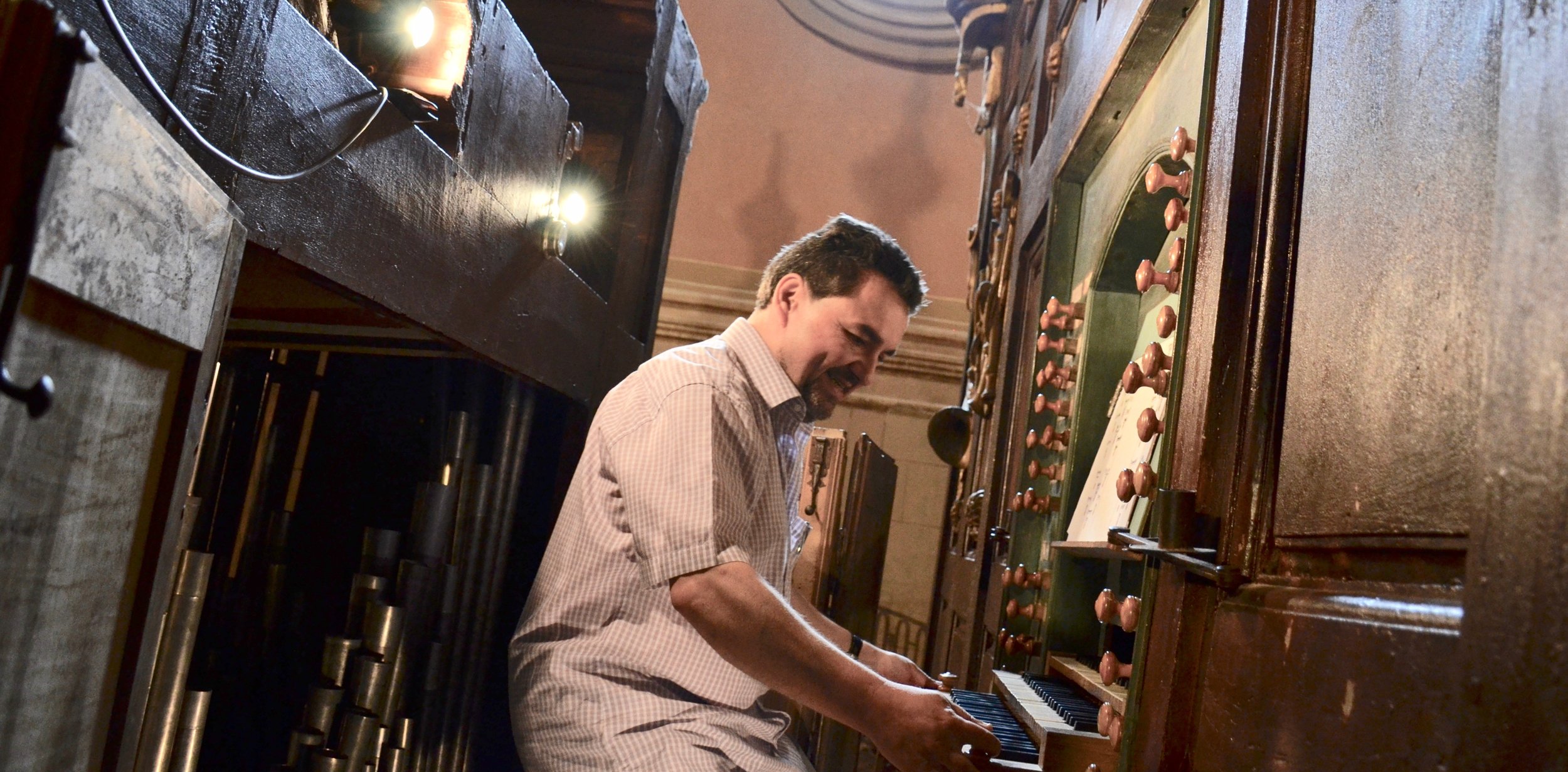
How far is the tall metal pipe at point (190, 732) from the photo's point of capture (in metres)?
2.44

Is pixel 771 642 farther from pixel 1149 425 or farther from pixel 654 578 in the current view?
pixel 1149 425

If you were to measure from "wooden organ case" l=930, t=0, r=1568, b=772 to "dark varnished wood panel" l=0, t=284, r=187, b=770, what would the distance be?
1125 mm

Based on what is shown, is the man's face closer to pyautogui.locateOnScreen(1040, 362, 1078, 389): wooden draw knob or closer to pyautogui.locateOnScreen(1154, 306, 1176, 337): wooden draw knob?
pyautogui.locateOnScreen(1040, 362, 1078, 389): wooden draw knob

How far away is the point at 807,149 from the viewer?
707 cm

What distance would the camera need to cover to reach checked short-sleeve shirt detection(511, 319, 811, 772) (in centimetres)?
204

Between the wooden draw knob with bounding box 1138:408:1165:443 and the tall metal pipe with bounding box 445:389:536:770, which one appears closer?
the wooden draw knob with bounding box 1138:408:1165:443

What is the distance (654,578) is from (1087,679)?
878 mm

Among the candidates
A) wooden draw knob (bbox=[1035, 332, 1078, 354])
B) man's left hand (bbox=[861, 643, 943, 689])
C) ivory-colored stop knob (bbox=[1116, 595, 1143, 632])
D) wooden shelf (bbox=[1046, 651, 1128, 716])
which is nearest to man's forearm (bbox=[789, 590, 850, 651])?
man's left hand (bbox=[861, 643, 943, 689])

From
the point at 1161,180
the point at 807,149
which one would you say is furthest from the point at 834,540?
the point at 807,149

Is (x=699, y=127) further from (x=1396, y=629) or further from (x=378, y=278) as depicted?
(x=1396, y=629)

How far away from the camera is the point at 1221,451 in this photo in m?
1.23

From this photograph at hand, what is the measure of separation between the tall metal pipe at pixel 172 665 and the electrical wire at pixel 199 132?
3.89ft

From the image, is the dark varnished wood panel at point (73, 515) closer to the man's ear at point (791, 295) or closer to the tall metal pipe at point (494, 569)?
the man's ear at point (791, 295)

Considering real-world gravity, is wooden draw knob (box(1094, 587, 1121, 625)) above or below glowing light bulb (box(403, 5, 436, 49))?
below
